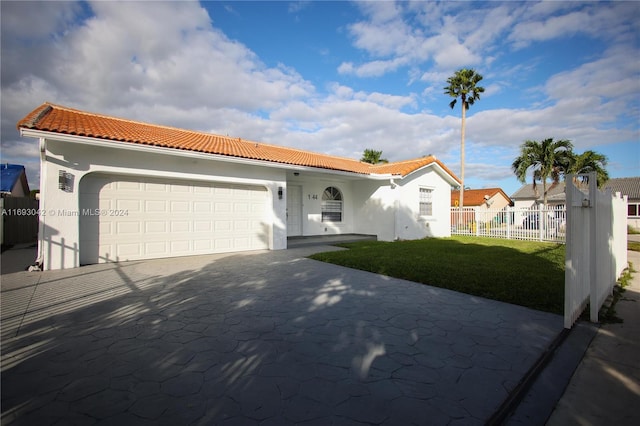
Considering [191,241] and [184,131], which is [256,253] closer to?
[191,241]

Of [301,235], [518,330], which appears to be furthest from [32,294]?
[301,235]

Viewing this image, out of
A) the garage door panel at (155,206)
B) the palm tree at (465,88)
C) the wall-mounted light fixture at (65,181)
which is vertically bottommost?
the garage door panel at (155,206)

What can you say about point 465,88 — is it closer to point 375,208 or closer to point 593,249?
point 375,208

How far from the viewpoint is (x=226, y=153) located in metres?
9.83

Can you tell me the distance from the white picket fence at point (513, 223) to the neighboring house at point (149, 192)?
7.02 m

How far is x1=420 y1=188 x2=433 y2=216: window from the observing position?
16594 millimetres

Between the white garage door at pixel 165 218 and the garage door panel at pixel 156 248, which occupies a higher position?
the white garage door at pixel 165 218

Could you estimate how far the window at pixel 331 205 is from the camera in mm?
15219

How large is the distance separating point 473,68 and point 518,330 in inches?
1037

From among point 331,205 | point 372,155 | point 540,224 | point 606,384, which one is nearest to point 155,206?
point 331,205

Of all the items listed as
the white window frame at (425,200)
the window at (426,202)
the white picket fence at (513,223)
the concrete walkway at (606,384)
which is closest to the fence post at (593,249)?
the concrete walkway at (606,384)

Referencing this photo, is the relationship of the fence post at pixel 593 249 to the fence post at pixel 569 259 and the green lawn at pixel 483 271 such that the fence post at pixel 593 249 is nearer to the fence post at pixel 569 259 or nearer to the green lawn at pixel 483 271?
the green lawn at pixel 483 271

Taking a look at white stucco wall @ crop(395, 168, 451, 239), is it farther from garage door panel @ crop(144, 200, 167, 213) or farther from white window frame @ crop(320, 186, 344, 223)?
garage door panel @ crop(144, 200, 167, 213)

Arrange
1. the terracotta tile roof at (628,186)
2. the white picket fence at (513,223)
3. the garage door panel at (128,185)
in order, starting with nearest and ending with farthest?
the garage door panel at (128,185) → the white picket fence at (513,223) → the terracotta tile roof at (628,186)
